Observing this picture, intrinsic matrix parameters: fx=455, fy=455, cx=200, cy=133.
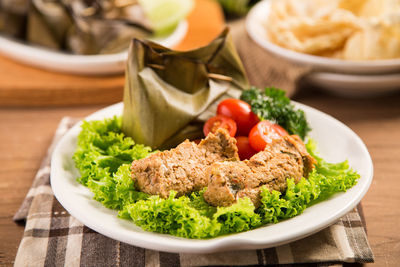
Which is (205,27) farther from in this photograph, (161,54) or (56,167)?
(56,167)

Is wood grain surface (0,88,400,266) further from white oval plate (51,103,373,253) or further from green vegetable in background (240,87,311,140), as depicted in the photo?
green vegetable in background (240,87,311,140)

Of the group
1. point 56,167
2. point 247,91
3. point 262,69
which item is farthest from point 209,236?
point 262,69

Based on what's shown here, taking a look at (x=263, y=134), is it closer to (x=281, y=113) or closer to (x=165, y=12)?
(x=281, y=113)

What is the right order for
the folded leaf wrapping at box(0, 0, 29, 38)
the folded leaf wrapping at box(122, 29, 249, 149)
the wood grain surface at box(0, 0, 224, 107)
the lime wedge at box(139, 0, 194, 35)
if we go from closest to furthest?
1. the folded leaf wrapping at box(122, 29, 249, 149)
2. the wood grain surface at box(0, 0, 224, 107)
3. the folded leaf wrapping at box(0, 0, 29, 38)
4. the lime wedge at box(139, 0, 194, 35)

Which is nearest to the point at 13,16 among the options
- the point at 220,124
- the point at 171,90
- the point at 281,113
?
the point at 171,90

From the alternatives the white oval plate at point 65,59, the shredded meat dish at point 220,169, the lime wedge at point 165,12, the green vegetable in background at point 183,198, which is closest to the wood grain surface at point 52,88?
the white oval plate at point 65,59

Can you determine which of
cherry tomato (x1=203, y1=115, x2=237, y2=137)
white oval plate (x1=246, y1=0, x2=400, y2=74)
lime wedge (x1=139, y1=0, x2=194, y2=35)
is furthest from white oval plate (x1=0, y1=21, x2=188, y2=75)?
cherry tomato (x1=203, y1=115, x2=237, y2=137)
